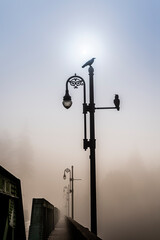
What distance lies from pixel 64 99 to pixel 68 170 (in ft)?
113

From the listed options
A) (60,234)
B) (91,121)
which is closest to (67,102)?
(91,121)

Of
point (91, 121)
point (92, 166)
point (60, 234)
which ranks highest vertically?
point (91, 121)

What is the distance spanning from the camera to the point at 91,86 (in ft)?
36.8

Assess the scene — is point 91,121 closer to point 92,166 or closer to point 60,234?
point 92,166

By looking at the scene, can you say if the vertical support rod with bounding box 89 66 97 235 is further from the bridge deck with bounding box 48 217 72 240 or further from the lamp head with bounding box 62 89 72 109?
the bridge deck with bounding box 48 217 72 240

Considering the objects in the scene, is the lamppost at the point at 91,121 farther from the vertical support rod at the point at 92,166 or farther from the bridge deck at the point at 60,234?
the bridge deck at the point at 60,234

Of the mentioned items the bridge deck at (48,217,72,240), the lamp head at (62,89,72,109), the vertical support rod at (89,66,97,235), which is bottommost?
the bridge deck at (48,217,72,240)

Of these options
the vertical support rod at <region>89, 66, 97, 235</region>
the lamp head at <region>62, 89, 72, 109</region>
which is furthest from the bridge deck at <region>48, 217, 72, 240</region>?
the lamp head at <region>62, 89, 72, 109</region>

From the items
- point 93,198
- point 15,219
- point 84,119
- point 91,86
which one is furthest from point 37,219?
point 15,219

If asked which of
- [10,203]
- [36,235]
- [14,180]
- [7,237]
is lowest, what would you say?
[36,235]

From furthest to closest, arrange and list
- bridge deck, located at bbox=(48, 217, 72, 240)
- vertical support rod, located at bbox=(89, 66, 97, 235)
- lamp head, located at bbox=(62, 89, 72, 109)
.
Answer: bridge deck, located at bbox=(48, 217, 72, 240), lamp head, located at bbox=(62, 89, 72, 109), vertical support rod, located at bbox=(89, 66, 97, 235)

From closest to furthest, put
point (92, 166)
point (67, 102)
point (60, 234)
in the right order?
point (92, 166) < point (67, 102) < point (60, 234)

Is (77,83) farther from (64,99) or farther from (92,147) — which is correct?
(92,147)

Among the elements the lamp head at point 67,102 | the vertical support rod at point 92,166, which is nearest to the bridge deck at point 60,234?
the vertical support rod at point 92,166
